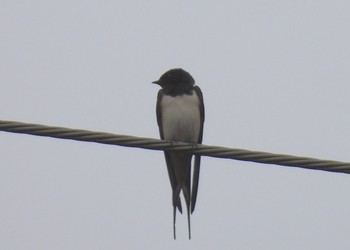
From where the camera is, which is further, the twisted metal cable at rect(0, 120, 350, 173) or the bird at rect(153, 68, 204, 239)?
the bird at rect(153, 68, 204, 239)

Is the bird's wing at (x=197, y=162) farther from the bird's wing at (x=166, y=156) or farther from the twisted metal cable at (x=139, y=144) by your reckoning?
the twisted metal cable at (x=139, y=144)

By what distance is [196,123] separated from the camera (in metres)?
6.20

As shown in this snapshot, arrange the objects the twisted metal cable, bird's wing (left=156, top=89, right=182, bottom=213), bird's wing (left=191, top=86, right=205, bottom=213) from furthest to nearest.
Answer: bird's wing (left=156, top=89, right=182, bottom=213)
bird's wing (left=191, top=86, right=205, bottom=213)
the twisted metal cable

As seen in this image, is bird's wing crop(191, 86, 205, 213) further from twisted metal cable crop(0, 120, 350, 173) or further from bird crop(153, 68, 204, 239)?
twisted metal cable crop(0, 120, 350, 173)

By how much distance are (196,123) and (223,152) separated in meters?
1.78

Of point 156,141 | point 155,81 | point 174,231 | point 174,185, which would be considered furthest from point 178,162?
point 156,141

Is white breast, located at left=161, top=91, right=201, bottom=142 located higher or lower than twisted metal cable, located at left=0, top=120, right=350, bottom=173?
higher

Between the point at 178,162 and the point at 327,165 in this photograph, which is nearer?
the point at 327,165

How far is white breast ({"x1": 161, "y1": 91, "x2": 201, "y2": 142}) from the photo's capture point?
6.10m

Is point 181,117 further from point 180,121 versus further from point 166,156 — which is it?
point 166,156

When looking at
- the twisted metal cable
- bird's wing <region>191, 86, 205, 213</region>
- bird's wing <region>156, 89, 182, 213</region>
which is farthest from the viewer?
bird's wing <region>156, 89, 182, 213</region>

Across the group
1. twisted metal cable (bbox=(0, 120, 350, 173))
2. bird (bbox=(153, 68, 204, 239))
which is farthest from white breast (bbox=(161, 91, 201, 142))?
twisted metal cable (bbox=(0, 120, 350, 173))

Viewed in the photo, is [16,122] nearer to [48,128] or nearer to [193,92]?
[48,128]

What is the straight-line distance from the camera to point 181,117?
241 inches
